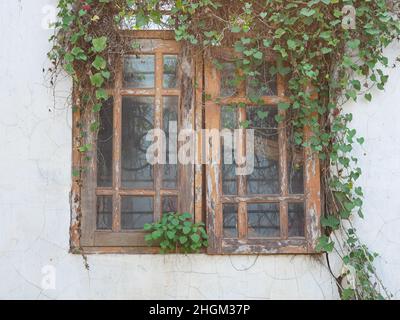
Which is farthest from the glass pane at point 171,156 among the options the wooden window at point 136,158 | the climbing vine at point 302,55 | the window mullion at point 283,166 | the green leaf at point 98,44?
the window mullion at point 283,166

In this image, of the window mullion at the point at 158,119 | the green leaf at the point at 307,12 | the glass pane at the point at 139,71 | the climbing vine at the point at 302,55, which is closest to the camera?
the green leaf at the point at 307,12

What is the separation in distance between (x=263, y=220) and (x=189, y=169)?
0.65m

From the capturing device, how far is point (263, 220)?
4121 mm

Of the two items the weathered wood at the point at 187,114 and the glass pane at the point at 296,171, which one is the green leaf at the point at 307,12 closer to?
the weathered wood at the point at 187,114

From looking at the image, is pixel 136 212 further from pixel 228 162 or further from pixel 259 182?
pixel 259 182

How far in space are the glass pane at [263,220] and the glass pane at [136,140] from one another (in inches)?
30.1

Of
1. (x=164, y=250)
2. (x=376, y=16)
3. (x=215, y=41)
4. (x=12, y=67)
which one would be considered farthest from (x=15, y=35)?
(x=376, y=16)

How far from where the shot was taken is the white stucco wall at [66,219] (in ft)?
13.2

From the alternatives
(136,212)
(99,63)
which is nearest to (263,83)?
(99,63)

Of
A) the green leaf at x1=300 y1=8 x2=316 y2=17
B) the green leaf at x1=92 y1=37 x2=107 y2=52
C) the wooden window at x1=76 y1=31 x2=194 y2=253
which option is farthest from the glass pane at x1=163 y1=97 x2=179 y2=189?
the green leaf at x1=300 y1=8 x2=316 y2=17

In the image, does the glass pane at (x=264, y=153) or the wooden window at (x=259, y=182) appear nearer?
the wooden window at (x=259, y=182)

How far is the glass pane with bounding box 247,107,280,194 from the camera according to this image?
13.6ft

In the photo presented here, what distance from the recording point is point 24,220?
405cm

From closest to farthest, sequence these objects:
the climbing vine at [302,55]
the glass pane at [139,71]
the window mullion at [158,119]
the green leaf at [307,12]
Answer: the green leaf at [307,12], the climbing vine at [302,55], the window mullion at [158,119], the glass pane at [139,71]
